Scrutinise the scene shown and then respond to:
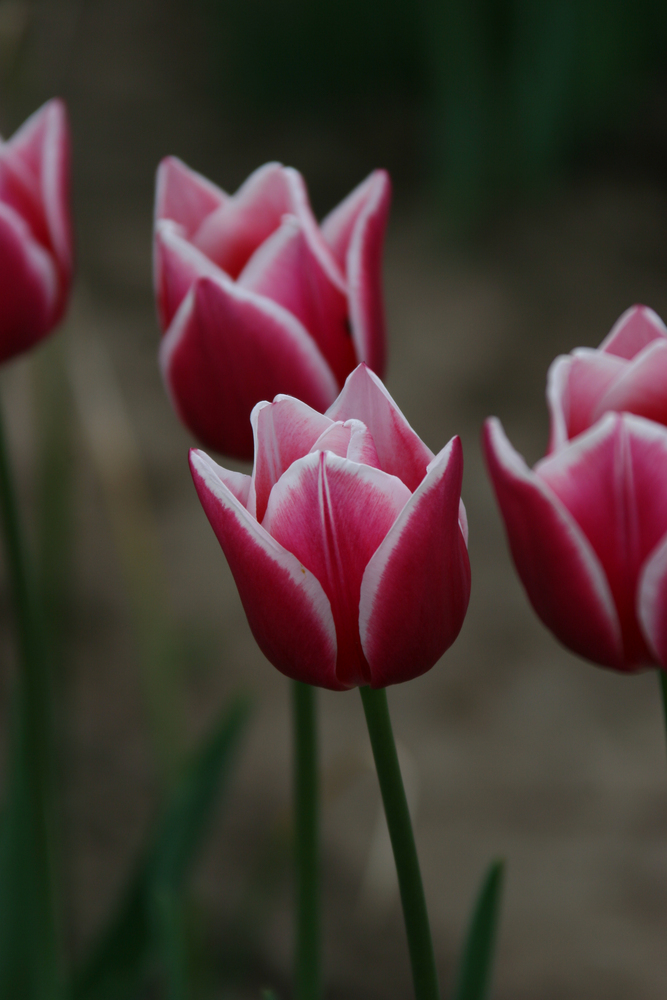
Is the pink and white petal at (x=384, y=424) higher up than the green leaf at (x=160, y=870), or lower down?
higher up

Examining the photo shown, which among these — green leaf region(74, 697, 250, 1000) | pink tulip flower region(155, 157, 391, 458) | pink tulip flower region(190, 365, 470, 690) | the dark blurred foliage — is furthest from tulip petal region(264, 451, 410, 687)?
the dark blurred foliage

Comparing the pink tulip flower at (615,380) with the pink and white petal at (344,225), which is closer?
the pink tulip flower at (615,380)

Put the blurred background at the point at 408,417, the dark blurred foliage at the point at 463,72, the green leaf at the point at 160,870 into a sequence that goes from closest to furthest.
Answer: the green leaf at the point at 160,870
the blurred background at the point at 408,417
the dark blurred foliage at the point at 463,72

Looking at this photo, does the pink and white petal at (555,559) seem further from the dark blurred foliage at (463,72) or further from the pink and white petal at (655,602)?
the dark blurred foliage at (463,72)

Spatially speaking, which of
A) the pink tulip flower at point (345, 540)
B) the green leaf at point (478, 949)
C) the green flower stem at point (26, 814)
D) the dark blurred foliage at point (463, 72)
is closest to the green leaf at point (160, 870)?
the green flower stem at point (26, 814)

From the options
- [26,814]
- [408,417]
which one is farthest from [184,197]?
[408,417]

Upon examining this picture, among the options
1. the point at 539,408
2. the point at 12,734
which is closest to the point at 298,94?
the point at 539,408
